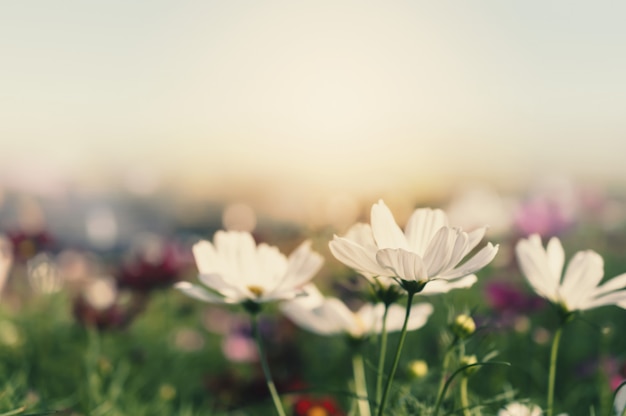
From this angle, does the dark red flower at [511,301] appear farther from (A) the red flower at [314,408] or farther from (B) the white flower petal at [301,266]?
(B) the white flower petal at [301,266]

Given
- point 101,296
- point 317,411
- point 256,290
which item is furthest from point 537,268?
point 101,296

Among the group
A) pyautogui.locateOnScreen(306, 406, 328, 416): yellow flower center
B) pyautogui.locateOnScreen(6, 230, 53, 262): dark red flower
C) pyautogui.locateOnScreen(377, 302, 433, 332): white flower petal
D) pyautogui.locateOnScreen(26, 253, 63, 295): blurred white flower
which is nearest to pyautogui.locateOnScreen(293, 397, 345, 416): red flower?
pyautogui.locateOnScreen(306, 406, 328, 416): yellow flower center

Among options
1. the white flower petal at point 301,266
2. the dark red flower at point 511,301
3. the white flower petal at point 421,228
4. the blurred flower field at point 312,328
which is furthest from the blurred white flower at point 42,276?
the white flower petal at point 421,228

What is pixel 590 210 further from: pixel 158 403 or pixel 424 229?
pixel 424 229

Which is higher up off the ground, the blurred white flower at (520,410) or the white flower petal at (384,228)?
the white flower petal at (384,228)

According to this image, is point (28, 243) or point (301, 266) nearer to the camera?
point (301, 266)

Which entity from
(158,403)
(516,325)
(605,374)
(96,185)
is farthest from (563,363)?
(96,185)

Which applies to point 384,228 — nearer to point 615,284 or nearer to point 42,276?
point 615,284

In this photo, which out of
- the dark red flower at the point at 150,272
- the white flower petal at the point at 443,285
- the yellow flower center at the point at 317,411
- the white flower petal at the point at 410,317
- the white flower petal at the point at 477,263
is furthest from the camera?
the dark red flower at the point at 150,272
